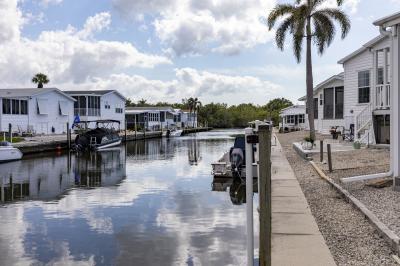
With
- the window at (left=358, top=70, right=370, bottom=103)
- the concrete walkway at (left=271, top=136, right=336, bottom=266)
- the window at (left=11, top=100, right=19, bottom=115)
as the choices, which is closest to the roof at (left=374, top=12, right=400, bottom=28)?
the concrete walkway at (left=271, top=136, right=336, bottom=266)

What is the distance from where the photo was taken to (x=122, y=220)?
13.1 m

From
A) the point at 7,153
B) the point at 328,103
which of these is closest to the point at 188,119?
the point at 328,103

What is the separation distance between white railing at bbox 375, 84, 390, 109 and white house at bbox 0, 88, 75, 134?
123ft

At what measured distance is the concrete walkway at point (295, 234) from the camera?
7008mm

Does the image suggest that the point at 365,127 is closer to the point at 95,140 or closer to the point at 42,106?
the point at 95,140

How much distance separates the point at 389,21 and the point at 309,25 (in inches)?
799

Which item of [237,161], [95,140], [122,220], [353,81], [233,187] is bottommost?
[122,220]

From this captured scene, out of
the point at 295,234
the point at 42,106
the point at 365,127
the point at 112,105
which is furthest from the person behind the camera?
the point at 112,105

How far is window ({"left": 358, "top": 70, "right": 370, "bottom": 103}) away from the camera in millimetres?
30984

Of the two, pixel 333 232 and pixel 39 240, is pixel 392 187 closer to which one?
pixel 333 232

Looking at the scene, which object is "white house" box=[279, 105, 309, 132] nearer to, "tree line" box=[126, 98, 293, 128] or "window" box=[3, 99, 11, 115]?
"window" box=[3, 99, 11, 115]

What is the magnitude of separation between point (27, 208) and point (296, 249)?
34.8ft

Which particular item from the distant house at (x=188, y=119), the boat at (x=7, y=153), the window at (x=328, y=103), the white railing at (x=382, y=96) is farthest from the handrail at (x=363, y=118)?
the distant house at (x=188, y=119)

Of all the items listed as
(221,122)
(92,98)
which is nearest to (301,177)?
(92,98)
